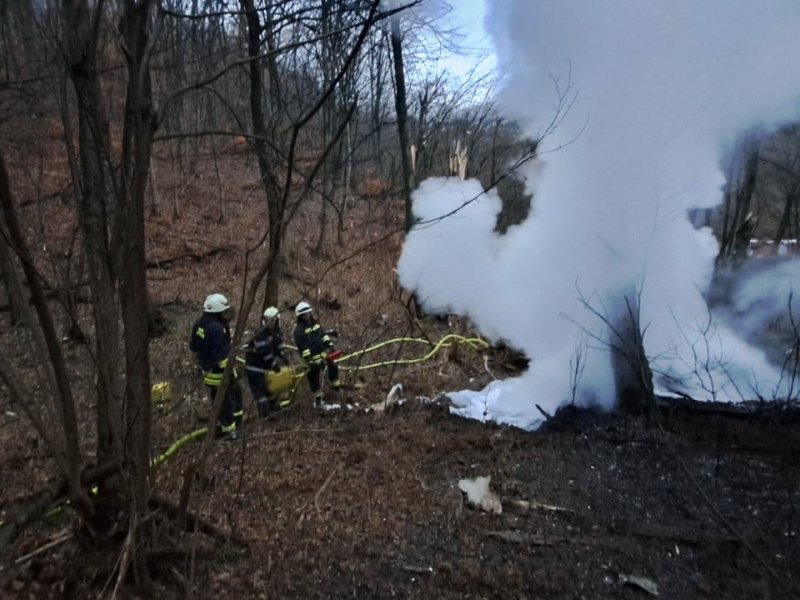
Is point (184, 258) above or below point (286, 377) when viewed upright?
above

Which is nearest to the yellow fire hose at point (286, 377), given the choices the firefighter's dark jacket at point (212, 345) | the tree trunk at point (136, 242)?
the tree trunk at point (136, 242)

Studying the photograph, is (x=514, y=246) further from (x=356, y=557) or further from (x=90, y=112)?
(x=90, y=112)

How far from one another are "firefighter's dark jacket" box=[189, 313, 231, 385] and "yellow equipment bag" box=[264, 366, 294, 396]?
63cm

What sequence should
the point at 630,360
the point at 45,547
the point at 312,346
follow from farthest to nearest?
the point at 312,346 < the point at 630,360 < the point at 45,547

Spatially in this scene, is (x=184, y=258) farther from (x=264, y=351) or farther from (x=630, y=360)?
(x=630, y=360)

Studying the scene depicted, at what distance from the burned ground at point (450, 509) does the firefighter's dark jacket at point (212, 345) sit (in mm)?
716

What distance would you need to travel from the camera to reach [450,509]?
496 centimetres

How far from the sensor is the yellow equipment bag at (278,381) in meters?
7.13

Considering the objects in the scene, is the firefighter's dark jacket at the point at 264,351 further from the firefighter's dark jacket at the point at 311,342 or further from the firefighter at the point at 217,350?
Result: the firefighter's dark jacket at the point at 311,342

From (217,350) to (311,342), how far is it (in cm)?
132

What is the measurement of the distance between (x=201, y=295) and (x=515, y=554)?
10400 millimetres

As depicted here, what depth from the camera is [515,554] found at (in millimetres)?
4336

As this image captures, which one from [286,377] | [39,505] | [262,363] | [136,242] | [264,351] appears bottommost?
[39,505]

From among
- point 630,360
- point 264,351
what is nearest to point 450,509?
point 630,360
